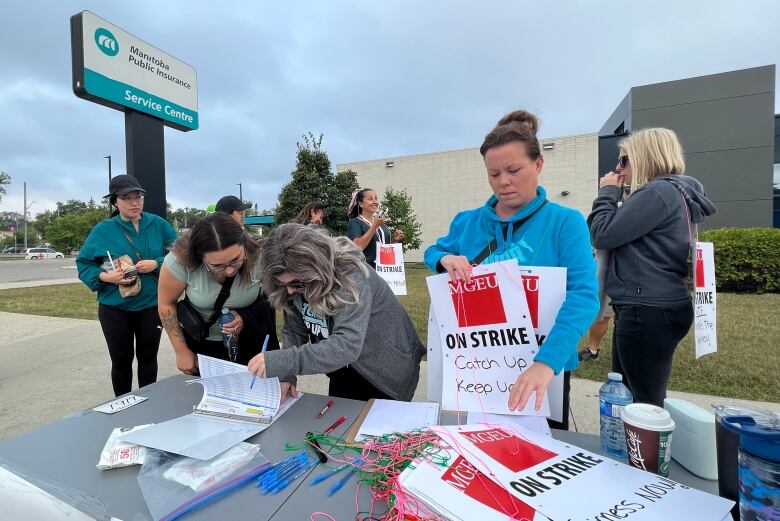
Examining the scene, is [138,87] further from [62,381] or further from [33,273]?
[33,273]

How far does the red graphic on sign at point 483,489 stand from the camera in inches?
35.2

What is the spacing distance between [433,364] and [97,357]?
16.2 feet

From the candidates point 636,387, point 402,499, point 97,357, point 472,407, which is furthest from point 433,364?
point 97,357

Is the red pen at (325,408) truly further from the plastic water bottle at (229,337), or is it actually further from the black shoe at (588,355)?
the black shoe at (588,355)

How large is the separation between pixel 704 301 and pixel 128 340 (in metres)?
3.52

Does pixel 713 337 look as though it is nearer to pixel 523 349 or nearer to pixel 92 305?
pixel 523 349

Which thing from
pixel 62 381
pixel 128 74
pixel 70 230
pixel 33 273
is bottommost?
pixel 62 381

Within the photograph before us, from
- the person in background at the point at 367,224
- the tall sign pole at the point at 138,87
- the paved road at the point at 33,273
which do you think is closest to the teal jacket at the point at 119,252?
the tall sign pole at the point at 138,87

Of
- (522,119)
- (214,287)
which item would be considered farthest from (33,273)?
(522,119)

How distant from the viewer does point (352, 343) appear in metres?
1.58

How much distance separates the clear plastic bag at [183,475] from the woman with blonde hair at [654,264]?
1628 millimetres

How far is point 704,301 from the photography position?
6.70 feet

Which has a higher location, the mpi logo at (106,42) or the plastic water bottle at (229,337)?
the mpi logo at (106,42)

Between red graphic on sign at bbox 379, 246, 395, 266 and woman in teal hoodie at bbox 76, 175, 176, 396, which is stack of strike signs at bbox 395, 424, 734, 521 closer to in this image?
woman in teal hoodie at bbox 76, 175, 176, 396
